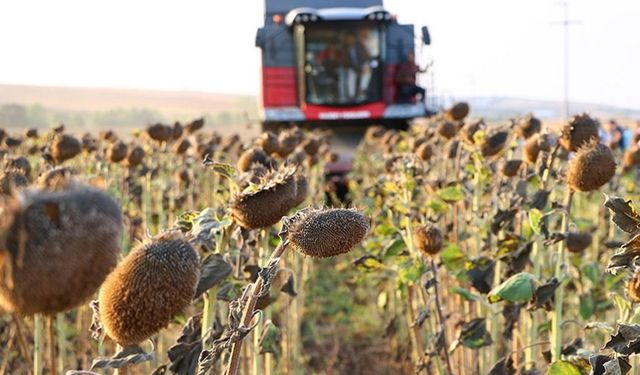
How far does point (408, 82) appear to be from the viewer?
15156 mm

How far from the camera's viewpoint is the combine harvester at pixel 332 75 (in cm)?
1470

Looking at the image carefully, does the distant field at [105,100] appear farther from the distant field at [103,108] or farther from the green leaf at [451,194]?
the green leaf at [451,194]

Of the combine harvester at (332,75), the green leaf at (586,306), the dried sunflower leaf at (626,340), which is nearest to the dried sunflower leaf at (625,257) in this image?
the dried sunflower leaf at (626,340)

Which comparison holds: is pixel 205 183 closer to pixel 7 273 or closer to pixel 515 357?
→ pixel 515 357

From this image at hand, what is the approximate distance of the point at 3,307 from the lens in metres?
1.03

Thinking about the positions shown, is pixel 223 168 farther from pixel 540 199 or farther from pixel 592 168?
pixel 540 199

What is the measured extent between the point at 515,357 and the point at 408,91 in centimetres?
1207

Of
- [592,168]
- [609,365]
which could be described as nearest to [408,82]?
[592,168]

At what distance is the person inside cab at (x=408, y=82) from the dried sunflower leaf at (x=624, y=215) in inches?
519

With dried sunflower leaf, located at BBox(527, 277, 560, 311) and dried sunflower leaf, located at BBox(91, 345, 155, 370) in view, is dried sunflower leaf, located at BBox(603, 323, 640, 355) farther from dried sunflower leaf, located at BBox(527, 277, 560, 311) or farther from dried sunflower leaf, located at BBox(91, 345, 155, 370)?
dried sunflower leaf, located at BBox(91, 345, 155, 370)

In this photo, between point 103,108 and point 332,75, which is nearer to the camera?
point 332,75

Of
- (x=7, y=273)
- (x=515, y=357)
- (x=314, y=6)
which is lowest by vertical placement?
(x=515, y=357)

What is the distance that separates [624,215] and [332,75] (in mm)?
13527

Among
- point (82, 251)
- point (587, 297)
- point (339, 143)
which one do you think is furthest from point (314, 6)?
point (82, 251)
